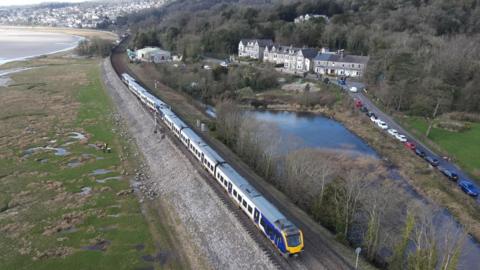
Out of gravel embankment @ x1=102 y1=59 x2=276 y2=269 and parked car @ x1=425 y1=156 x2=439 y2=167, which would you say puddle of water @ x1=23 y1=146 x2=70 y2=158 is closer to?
gravel embankment @ x1=102 y1=59 x2=276 y2=269

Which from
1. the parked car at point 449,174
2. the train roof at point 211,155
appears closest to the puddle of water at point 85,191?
the train roof at point 211,155

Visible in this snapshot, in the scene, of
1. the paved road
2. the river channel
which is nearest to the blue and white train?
the river channel

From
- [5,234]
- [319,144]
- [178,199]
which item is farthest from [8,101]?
[319,144]

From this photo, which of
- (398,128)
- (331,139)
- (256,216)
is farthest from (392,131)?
(256,216)

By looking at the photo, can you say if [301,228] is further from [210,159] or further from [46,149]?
[46,149]

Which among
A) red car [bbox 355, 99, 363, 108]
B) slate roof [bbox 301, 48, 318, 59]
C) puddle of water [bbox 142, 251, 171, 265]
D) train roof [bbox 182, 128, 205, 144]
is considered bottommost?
puddle of water [bbox 142, 251, 171, 265]

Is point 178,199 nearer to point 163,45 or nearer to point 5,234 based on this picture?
point 5,234

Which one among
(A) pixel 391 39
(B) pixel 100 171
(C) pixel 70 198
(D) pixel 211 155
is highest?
(A) pixel 391 39
